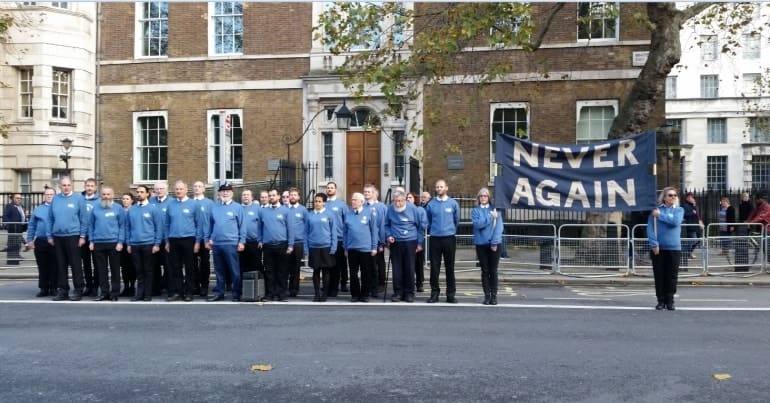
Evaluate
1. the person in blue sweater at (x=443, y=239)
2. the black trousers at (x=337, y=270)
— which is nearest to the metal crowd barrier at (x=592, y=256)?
the person in blue sweater at (x=443, y=239)

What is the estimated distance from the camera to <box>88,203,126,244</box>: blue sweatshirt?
13547 mm

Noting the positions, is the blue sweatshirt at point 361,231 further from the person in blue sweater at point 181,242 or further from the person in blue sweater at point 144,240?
the person in blue sweater at point 144,240

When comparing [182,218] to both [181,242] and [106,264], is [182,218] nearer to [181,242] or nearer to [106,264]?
[181,242]

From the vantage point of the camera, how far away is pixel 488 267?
12.9 metres

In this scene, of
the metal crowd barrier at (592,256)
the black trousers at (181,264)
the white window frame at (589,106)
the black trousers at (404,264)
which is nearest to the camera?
the black trousers at (404,264)

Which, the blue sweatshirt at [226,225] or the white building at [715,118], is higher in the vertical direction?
the white building at [715,118]

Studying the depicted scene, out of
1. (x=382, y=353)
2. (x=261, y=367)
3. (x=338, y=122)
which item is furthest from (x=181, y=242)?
(x=338, y=122)

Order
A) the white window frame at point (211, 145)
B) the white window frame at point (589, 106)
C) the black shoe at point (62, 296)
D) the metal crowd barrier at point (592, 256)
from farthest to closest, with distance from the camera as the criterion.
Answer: the white window frame at point (211, 145), the white window frame at point (589, 106), the metal crowd barrier at point (592, 256), the black shoe at point (62, 296)

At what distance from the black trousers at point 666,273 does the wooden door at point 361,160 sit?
14.9 m

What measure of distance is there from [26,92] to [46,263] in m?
21.0

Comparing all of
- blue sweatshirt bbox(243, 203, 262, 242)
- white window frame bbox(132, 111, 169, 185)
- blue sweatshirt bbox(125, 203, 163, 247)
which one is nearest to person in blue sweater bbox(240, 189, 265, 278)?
blue sweatshirt bbox(243, 203, 262, 242)

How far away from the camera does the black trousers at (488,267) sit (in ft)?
42.0

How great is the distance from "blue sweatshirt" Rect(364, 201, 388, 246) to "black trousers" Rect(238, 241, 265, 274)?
6.63 ft

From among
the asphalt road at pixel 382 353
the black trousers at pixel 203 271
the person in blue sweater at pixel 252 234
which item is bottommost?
the asphalt road at pixel 382 353
